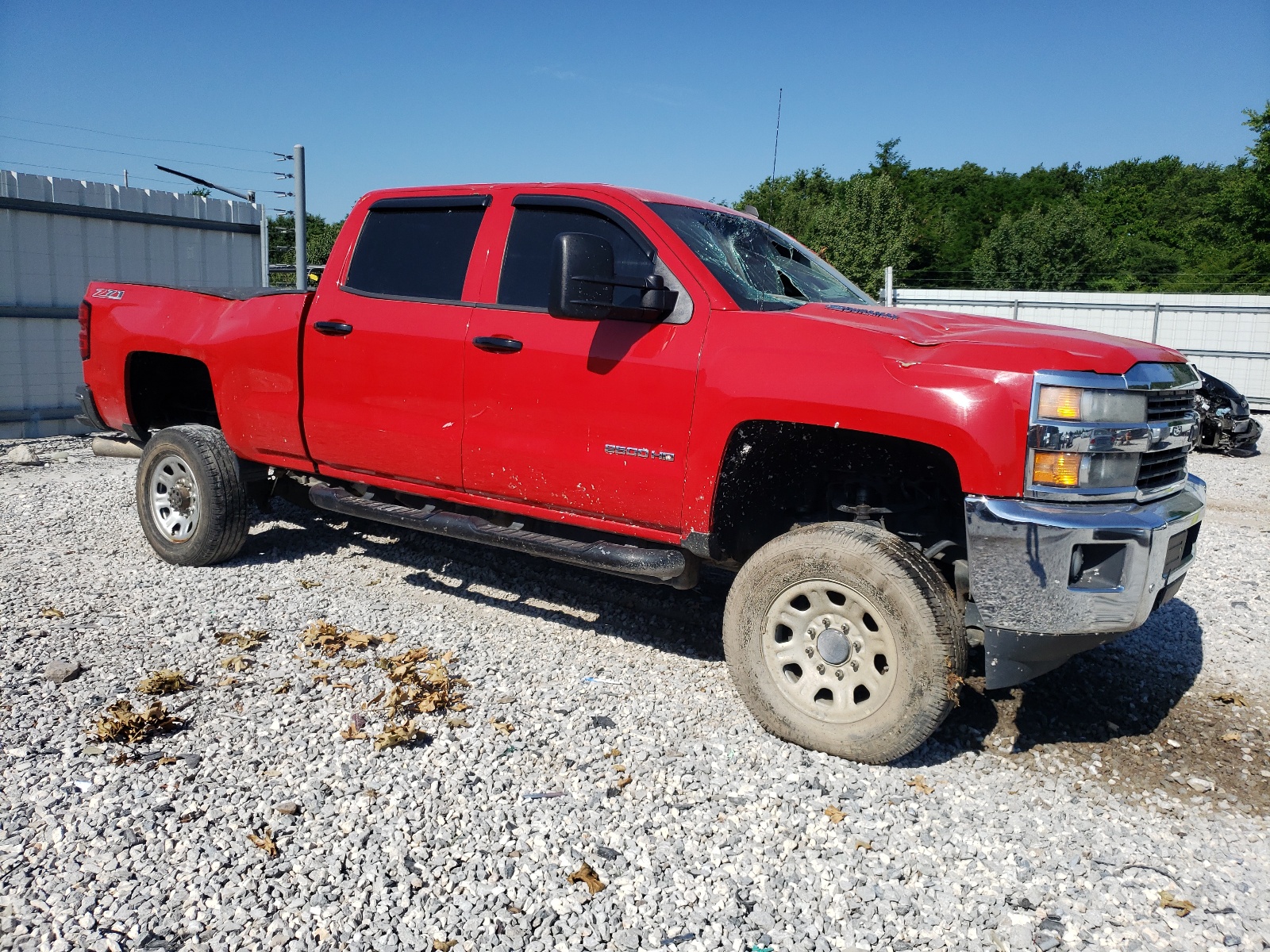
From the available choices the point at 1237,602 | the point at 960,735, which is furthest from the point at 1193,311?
the point at 960,735

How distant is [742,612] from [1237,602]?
3921 millimetres

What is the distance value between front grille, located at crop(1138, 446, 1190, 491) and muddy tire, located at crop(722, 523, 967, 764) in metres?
0.81

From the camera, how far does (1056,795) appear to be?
11.6 feet

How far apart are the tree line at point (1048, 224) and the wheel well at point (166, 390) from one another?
89.0 feet

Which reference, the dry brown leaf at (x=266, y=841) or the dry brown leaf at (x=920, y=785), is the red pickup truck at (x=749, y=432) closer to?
the dry brown leaf at (x=920, y=785)

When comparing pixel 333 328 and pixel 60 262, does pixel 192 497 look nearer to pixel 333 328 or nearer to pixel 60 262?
pixel 333 328

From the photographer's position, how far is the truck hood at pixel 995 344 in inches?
127

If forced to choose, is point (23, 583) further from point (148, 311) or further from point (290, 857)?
point (290, 857)

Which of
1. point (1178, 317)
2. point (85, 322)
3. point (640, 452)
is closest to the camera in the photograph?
point (640, 452)

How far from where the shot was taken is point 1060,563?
126 inches

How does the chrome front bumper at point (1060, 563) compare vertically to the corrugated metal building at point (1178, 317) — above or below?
below

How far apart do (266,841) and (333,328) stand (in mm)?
2774

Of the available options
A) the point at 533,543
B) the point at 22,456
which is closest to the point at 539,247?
the point at 533,543

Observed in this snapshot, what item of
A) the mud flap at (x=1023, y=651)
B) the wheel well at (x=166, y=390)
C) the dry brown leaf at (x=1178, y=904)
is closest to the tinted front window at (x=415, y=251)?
the wheel well at (x=166, y=390)
